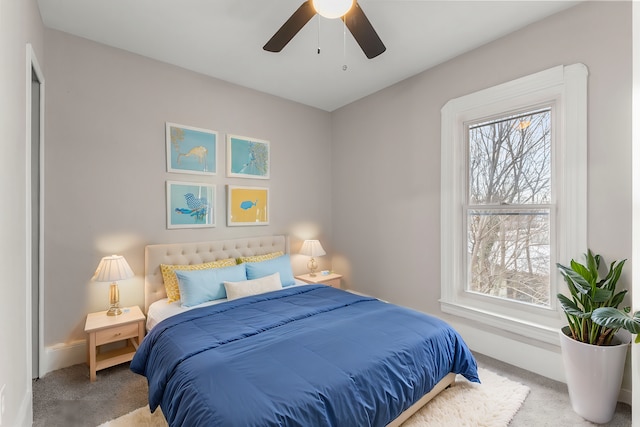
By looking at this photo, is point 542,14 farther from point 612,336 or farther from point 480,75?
point 612,336

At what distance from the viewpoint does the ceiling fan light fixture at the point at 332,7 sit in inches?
64.4

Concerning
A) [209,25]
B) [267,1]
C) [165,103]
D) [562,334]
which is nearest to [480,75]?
[267,1]

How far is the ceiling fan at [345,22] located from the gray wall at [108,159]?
5.14 ft

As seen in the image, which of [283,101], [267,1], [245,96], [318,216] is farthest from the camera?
[318,216]

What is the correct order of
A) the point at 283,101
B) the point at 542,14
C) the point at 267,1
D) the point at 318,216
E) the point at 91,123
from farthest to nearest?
1. the point at 318,216
2. the point at 283,101
3. the point at 91,123
4. the point at 542,14
5. the point at 267,1

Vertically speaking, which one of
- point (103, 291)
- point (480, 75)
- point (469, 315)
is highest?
point (480, 75)

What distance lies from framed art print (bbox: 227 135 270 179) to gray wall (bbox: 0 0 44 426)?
179 centimetres

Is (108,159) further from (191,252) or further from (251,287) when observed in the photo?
(251,287)

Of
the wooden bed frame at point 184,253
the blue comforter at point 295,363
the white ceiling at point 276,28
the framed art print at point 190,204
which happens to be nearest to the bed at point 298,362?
the blue comforter at point 295,363

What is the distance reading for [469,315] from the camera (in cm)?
285

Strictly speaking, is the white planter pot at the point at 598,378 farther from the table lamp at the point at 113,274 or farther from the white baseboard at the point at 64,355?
the white baseboard at the point at 64,355

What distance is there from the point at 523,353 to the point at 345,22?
2869 mm

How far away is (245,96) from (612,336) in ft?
12.8

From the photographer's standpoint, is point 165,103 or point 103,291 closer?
point 103,291
